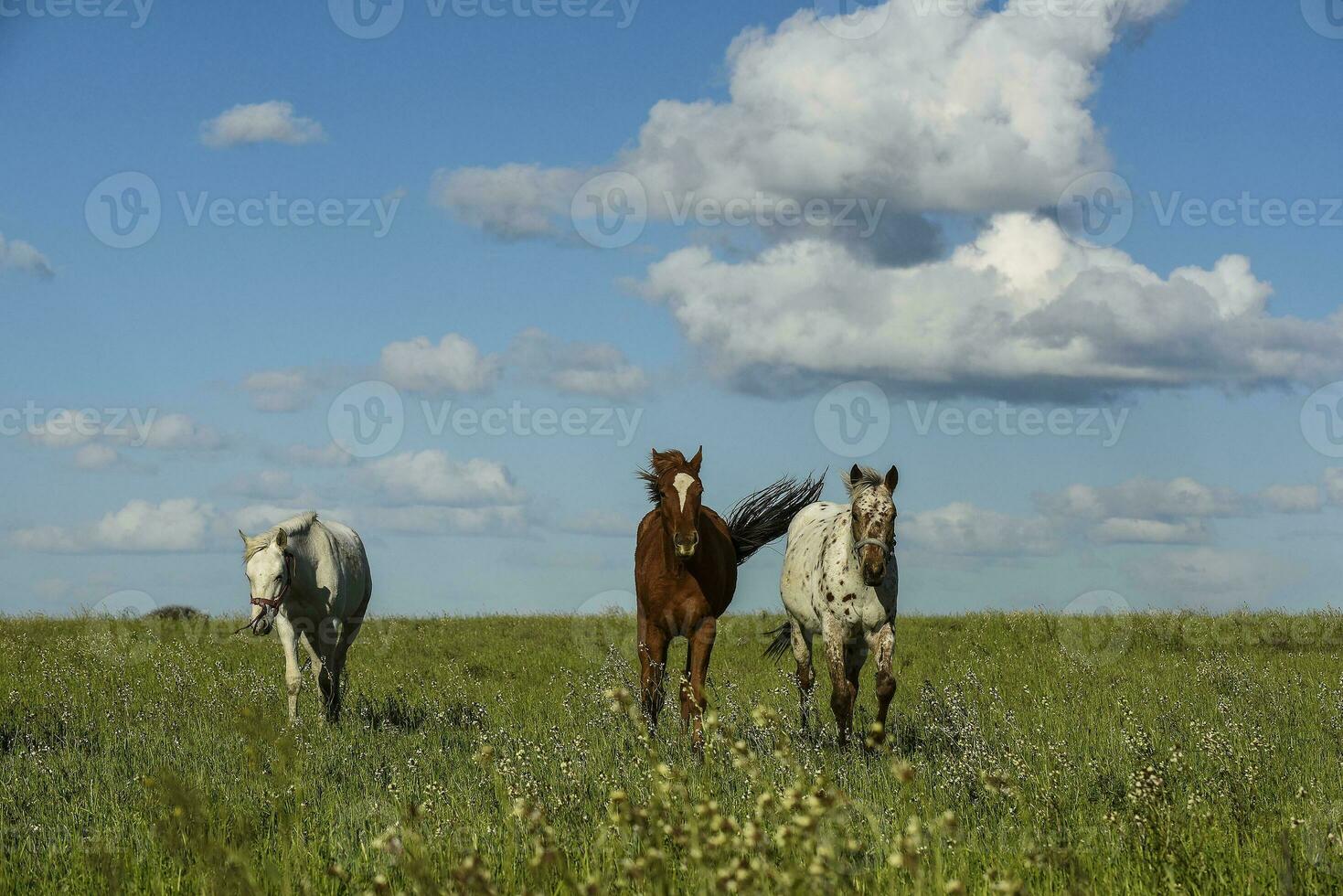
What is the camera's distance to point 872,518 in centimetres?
926

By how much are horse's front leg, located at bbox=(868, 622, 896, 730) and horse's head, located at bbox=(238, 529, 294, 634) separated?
20.3 ft

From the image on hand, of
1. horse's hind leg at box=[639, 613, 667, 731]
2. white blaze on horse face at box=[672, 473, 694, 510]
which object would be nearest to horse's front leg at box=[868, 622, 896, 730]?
horse's hind leg at box=[639, 613, 667, 731]

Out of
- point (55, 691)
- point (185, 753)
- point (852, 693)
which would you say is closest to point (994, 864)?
point (852, 693)

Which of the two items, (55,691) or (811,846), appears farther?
(55,691)

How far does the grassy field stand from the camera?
3.61 meters

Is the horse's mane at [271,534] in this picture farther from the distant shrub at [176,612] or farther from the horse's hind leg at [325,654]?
the distant shrub at [176,612]

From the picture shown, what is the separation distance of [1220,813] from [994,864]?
6.18 feet

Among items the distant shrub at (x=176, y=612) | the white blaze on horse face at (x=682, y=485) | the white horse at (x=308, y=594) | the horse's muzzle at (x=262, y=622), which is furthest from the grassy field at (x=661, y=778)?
the distant shrub at (x=176, y=612)

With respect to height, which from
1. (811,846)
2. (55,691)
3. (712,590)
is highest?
(712,590)

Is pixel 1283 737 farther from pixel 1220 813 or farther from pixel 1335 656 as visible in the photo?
pixel 1335 656

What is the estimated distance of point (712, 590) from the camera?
428 inches

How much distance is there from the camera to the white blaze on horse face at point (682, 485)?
984cm

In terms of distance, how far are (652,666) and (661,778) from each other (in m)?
6.04

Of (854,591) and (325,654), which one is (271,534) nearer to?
(325,654)
